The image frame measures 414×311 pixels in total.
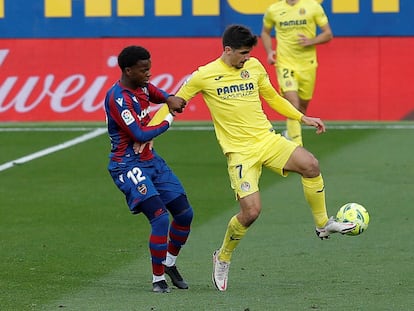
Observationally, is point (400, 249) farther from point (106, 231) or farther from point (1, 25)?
point (1, 25)

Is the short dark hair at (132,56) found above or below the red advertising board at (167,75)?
above

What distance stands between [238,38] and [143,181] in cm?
138

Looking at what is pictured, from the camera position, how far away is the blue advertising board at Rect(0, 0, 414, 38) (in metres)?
22.8

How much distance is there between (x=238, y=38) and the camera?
1003 centimetres

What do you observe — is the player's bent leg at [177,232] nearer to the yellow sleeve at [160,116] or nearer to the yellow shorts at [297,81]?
the yellow sleeve at [160,116]

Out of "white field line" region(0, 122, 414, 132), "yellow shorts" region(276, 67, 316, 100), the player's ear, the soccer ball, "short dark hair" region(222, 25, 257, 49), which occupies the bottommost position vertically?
"white field line" region(0, 122, 414, 132)

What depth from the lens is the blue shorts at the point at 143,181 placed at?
9.80 metres

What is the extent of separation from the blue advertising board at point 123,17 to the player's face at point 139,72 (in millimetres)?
13037

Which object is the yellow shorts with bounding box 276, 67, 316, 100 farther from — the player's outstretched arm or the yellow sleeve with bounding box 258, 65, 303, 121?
the player's outstretched arm

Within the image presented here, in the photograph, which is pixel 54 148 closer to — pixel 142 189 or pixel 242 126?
pixel 242 126

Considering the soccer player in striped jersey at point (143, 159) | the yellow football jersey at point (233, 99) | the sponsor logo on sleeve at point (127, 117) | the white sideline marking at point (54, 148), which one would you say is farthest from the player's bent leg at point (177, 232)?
the white sideline marking at point (54, 148)

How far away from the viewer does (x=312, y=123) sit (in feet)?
33.9

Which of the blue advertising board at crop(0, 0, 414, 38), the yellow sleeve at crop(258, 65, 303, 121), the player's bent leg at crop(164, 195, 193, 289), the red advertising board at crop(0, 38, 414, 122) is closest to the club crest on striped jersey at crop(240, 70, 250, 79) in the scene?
the yellow sleeve at crop(258, 65, 303, 121)

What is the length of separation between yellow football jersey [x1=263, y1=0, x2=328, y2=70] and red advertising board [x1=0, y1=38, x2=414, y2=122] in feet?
12.5
